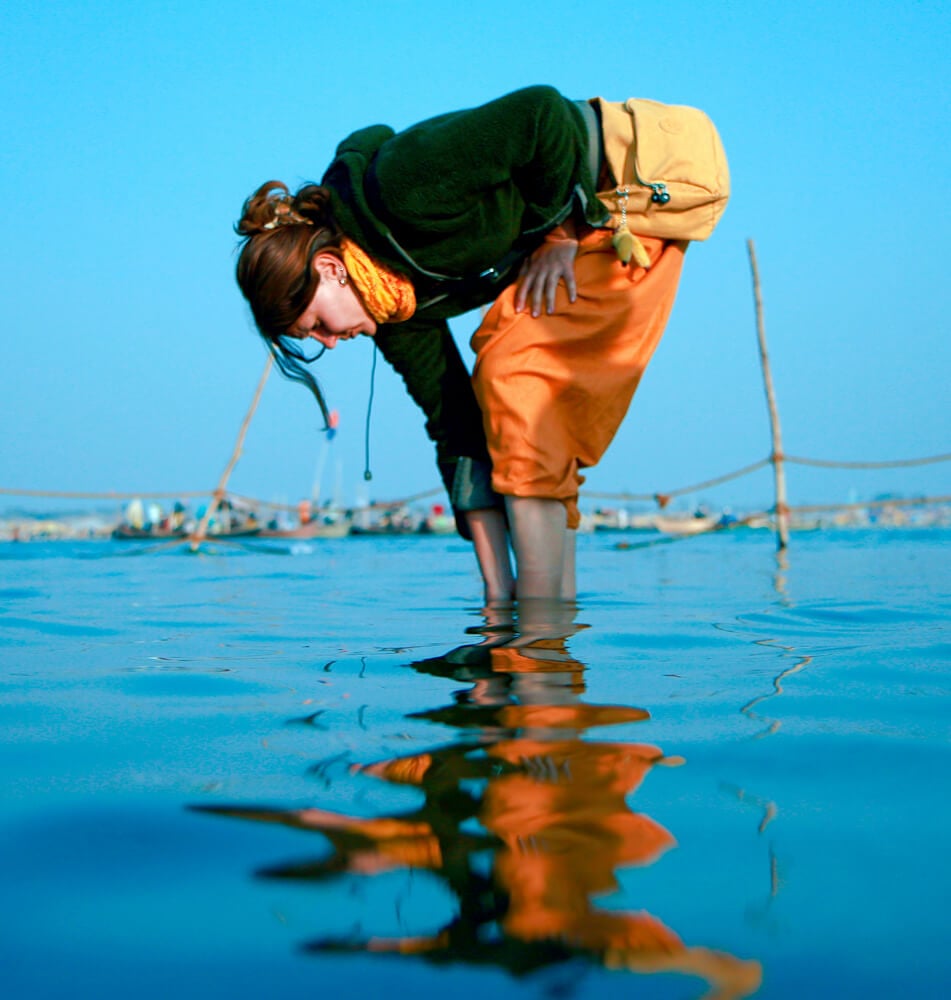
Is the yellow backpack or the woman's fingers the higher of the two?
the yellow backpack

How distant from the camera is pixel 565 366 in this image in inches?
87.9

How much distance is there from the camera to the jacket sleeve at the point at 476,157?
1.84 m

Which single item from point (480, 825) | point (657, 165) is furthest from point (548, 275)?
point (480, 825)

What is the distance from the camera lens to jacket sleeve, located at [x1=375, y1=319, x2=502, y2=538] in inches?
93.6

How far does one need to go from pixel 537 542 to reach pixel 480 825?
5.10ft

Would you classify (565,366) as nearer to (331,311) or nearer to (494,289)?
(494,289)

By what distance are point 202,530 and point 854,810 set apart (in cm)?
785

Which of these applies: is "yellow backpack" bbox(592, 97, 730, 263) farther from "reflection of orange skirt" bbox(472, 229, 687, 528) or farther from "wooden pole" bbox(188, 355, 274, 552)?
"wooden pole" bbox(188, 355, 274, 552)

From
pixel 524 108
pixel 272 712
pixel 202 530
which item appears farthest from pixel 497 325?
pixel 202 530

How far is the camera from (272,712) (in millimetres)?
1186

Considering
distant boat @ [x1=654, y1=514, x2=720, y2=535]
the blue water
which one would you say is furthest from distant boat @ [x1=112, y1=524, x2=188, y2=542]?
the blue water

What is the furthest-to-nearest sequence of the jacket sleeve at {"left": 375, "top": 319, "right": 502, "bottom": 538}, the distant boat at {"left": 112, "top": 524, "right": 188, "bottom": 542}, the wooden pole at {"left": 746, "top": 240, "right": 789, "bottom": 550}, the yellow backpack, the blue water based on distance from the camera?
the distant boat at {"left": 112, "top": 524, "right": 188, "bottom": 542} → the wooden pole at {"left": 746, "top": 240, "right": 789, "bottom": 550} → the jacket sleeve at {"left": 375, "top": 319, "right": 502, "bottom": 538} → the yellow backpack → the blue water

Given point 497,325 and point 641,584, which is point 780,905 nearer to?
point 497,325

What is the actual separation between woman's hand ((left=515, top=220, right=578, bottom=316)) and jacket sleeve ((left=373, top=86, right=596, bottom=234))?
0.73 ft
